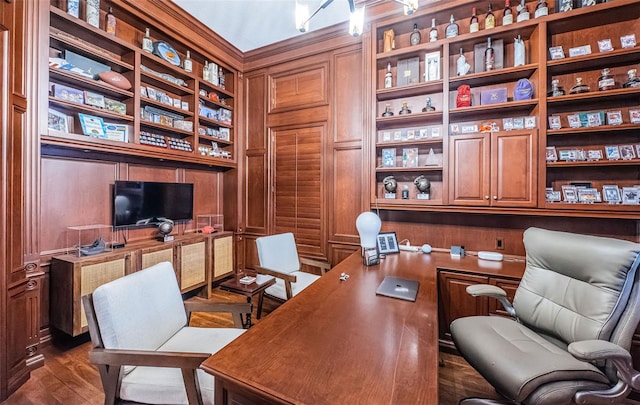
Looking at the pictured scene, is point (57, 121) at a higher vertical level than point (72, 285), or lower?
higher

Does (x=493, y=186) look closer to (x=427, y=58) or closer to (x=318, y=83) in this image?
(x=427, y=58)

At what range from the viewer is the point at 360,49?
3348 mm

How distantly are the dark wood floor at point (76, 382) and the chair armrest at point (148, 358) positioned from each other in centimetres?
98

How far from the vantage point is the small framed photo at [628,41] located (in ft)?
7.27

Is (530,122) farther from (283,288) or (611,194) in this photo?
(283,288)

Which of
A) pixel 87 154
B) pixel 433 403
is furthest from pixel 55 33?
pixel 433 403

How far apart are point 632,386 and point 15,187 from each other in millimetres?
3712

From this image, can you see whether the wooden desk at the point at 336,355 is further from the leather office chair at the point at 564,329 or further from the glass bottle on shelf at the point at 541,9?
the glass bottle on shelf at the point at 541,9

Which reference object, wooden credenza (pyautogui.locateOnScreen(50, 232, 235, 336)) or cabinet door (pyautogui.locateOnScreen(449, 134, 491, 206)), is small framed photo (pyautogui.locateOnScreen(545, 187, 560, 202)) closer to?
cabinet door (pyautogui.locateOnScreen(449, 134, 491, 206))

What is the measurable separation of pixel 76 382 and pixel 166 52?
10.8 feet

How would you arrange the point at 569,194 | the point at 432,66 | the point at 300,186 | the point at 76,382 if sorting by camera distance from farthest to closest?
1. the point at 300,186
2. the point at 432,66
3. the point at 569,194
4. the point at 76,382

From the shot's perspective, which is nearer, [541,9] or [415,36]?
[541,9]

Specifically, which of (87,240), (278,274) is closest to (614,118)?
(278,274)

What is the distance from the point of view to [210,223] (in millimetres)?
Result: 4133
